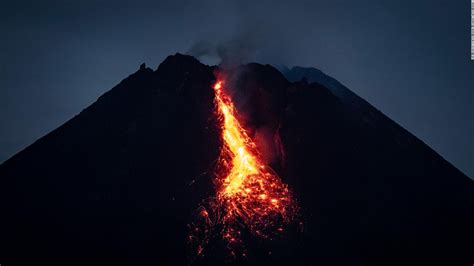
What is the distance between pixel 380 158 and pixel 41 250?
28011mm

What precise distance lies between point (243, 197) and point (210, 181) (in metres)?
3.00

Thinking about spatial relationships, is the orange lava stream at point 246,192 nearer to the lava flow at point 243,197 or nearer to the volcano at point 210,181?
the lava flow at point 243,197

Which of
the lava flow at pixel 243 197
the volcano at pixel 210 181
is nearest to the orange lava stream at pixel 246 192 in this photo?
the lava flow at pixel 243 197

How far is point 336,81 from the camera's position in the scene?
60219 millimetres

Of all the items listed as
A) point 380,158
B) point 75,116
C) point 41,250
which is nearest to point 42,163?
point 75,116

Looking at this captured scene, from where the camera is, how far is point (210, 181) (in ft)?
118

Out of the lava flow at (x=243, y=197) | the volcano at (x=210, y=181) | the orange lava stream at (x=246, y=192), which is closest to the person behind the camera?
the volcano at (x=210, y=181)

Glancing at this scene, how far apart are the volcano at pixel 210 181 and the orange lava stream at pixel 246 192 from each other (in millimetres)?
405

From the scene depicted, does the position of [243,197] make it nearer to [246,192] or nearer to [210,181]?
[246,192]

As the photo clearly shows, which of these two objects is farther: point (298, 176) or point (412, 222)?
point (298, 176)

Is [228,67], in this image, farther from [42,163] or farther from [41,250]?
[41,250]

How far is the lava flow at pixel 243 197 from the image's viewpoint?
31750 millimetres

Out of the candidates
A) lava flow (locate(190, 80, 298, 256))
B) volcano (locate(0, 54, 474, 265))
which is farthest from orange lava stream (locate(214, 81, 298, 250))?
volcano (locate(0, 54, 474, 265))

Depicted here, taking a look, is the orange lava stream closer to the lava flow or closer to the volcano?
the lava flow
